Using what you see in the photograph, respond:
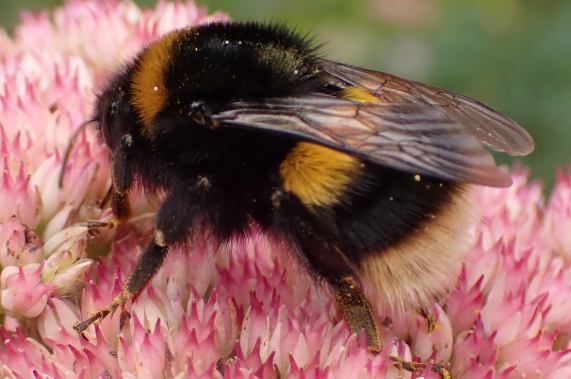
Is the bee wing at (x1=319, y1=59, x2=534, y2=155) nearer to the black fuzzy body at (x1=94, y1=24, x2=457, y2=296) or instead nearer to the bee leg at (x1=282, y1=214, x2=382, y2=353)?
the black fuzzy body at (x1=94, y1=24, x2=457, y2=296)

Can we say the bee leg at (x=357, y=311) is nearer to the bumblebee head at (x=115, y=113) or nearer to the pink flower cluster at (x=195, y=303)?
the pink flower cluster at (x=195, y=303)

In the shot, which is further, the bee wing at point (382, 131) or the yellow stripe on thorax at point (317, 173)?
the yellow stripe on thorax at point (317, 173)

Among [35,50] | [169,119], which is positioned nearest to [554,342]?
[169,119]

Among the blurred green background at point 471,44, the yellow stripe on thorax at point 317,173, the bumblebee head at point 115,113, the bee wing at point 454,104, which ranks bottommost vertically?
the blurred green background at point 471,44

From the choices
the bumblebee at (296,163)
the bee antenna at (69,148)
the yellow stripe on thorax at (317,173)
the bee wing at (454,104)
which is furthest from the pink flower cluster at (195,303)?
the bee wing at (454,104)

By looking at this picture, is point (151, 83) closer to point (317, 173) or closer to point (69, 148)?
point (317, 173)

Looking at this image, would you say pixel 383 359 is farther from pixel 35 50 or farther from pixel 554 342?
pixel 35 50

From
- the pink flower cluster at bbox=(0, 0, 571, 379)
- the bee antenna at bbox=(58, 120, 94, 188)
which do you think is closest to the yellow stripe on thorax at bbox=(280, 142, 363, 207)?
the pink flower cluster at bbox=(0, 0, 571, 379)
